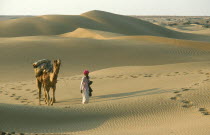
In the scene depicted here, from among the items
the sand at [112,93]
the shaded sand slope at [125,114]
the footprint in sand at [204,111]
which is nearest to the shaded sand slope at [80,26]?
the sand at [112,93]

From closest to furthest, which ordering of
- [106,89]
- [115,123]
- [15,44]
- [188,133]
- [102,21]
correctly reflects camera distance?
[188,133], [115,123], [106,89], [15,44], [102,21]

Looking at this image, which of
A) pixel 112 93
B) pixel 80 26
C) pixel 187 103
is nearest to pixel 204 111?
pixel 187 103

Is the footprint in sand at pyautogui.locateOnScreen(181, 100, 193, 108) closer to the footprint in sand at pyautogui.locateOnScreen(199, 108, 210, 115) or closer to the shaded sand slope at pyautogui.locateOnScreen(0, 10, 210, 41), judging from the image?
the footprint in sand at pyautogui.locateOnScreen(199, 108, 210, 115)

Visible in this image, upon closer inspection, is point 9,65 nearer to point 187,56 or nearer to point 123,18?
point 187,56

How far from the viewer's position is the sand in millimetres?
8102

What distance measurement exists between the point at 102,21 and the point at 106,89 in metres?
55.8

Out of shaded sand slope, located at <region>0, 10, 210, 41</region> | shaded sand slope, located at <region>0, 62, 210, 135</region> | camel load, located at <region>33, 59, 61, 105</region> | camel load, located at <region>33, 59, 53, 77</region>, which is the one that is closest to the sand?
shaded sand slope, located at <region>0, 62, 210, 135</region>

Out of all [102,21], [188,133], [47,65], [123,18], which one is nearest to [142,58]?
[47,65]

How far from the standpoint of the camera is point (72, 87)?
15148mm

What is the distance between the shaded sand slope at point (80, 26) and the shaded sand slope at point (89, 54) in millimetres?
29035

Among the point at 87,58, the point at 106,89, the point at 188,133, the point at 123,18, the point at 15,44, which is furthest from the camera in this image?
the point at 123,18

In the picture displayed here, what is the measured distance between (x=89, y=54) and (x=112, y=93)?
47.2ft

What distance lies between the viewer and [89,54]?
88.3 ft

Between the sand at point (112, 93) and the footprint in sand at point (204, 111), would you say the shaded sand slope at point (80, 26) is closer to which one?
the sand at point (112, 93)
